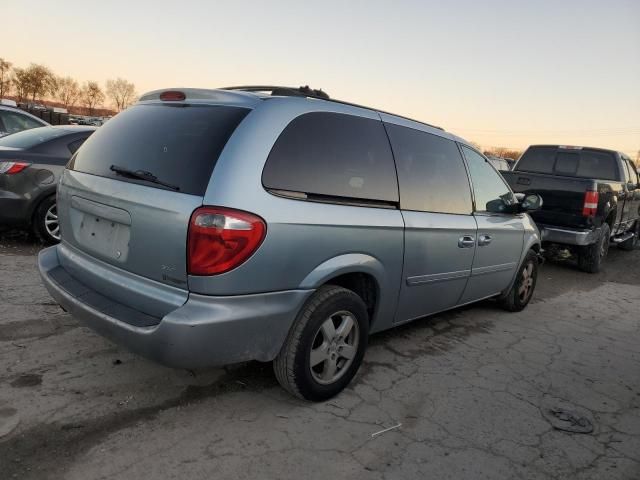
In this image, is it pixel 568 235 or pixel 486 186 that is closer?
pixel 486 186

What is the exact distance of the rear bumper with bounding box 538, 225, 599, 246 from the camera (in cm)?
710

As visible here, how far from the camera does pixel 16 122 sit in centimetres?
835

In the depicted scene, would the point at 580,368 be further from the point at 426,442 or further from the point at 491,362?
the point at 426,442

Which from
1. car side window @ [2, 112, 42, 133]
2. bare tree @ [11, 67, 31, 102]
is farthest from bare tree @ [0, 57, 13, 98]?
car side window @ [2, 112, 42, 133]

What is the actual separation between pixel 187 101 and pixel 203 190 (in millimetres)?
777

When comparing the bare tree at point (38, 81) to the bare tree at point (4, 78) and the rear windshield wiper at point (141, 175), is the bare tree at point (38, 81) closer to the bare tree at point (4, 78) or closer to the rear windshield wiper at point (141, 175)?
the bare tree at point (4, 78)

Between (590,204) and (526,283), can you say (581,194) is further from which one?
(526,283)

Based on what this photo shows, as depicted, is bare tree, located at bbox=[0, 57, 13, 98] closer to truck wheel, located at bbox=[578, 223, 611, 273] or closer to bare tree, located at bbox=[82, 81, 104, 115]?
bare tree, located at bbox=[82, 81, 104, 115]

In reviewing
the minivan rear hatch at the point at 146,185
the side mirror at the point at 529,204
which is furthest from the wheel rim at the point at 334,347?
the side mirror at the point at 529,204

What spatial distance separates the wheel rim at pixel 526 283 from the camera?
5.33 metres

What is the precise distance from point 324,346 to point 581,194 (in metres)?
5.69

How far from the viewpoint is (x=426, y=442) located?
2670mm

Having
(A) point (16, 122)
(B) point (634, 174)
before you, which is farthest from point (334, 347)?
(B) point (634, 174)

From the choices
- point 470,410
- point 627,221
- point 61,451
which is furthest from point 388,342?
point 627,221
